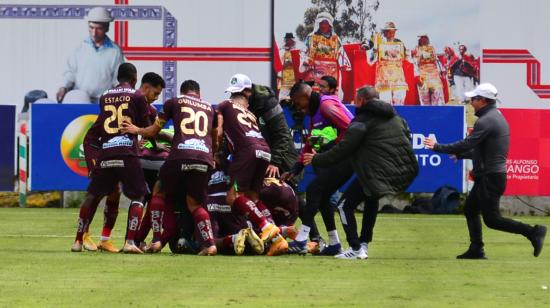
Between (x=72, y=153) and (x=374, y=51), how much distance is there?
625 cm

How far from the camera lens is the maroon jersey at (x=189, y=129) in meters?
15.1

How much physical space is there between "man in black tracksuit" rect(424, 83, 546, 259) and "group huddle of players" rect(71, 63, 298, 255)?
206 cm

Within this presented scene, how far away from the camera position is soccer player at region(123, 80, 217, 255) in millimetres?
15125

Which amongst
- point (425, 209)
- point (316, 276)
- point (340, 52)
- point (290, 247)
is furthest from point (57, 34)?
point (316, 276)

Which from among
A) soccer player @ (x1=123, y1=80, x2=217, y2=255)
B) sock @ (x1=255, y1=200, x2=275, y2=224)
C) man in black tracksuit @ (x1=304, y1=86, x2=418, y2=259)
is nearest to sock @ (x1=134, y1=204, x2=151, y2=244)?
soccer player @ (x1=123, y1=80, x2=217, y2=255)

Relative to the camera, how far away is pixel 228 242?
1565 cm

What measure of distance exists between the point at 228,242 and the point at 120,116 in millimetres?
1698

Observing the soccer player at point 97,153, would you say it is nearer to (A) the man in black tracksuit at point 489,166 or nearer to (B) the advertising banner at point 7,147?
(A) the man in black tracksuit at point 489,166

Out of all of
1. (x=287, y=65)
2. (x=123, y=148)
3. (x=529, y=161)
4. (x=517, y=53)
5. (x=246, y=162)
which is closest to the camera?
(x=123, y=148)

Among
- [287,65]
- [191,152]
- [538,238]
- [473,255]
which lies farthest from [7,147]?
[538,238]

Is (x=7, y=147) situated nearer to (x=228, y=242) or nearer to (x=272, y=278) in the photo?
(x=228, y=242)

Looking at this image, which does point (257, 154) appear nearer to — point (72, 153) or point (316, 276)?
point (316, 276)

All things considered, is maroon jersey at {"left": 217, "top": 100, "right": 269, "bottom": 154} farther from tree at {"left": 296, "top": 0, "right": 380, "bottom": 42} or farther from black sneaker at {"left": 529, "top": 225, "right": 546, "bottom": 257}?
tree at {"left": 296, "top": 0, "right": 380, "bottom": 42}

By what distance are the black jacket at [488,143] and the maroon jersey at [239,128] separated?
196 cm
